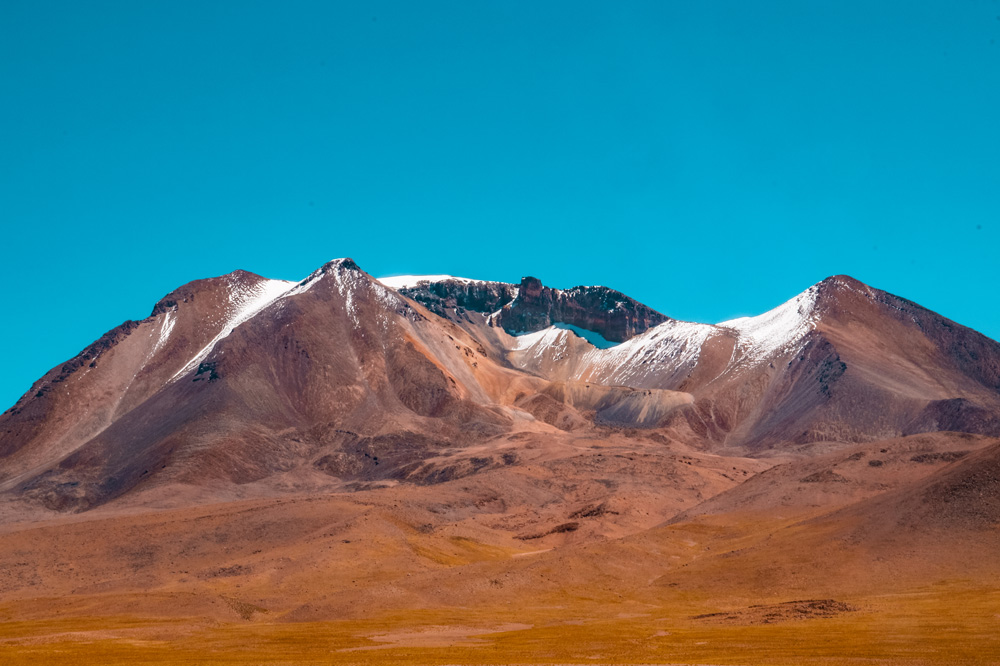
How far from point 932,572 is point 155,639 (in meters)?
59.8

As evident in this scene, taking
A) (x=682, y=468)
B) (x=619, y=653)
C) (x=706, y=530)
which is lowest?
(x=619, y=653)

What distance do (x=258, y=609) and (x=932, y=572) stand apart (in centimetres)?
5627

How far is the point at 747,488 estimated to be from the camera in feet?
443

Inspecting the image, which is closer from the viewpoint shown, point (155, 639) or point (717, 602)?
point (155, 639)

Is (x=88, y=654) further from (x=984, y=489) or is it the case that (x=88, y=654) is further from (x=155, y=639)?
(x=984, y=489)

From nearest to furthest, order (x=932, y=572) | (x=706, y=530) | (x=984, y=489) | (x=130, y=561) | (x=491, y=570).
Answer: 1. (x=932, y=572)
2. (x=984, y=489)
3. (x=491, y=570)
4. (x=706, y=530)
5. (x=130, y=561)

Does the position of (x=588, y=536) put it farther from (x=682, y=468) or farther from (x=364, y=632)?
(x=364, y=632)

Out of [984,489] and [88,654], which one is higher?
[984,489]

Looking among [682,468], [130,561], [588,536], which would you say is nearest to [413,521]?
[588,536]

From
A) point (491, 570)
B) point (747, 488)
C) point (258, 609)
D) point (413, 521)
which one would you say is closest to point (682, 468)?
point (747, 488)

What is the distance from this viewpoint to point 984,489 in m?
89.0

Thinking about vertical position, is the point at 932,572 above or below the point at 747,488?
below

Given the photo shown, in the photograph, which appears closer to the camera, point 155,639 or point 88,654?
point 88,654

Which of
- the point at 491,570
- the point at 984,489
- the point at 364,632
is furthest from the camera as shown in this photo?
the point at 491,570
